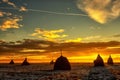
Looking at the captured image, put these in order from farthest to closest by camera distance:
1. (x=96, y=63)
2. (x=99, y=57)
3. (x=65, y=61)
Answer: (x=96, y=63)
(x=99, y=57)
(x=65, y=61)

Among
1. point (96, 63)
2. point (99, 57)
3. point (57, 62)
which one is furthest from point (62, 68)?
point (96, 63)

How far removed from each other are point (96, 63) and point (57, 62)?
73.9 meters

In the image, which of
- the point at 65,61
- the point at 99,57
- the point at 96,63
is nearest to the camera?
the point at 65,61

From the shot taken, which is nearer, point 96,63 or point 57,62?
point 57,62

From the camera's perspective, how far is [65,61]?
108188mm

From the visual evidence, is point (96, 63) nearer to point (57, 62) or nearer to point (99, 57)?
point (99, 57)

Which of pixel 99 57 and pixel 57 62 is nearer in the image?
pixel 57 62

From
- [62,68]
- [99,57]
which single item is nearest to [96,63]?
[99,57]

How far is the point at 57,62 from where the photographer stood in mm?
109250

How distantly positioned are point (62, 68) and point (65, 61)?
5.95 m

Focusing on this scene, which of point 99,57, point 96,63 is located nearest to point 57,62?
point 99,57

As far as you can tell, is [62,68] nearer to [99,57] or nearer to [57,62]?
[57,62]

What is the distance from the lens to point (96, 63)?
17875 centimetres
